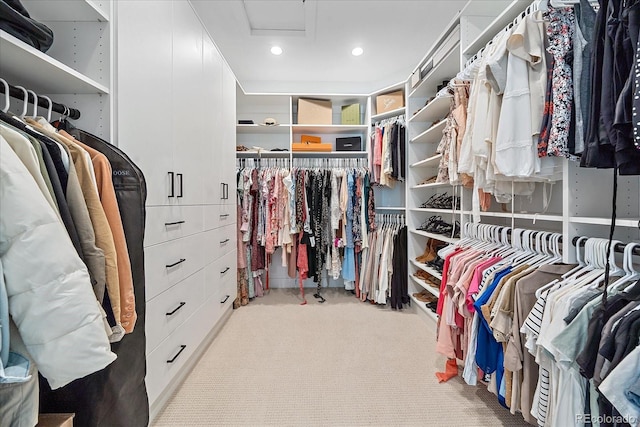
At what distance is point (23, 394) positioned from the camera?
0.58 meters

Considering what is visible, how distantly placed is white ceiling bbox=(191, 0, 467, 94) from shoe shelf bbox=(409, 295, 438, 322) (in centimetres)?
250

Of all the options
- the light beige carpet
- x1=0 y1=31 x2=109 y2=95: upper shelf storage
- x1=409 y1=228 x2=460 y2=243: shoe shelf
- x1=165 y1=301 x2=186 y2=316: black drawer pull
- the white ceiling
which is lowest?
the light beige carpet

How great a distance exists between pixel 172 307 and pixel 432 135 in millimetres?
2370

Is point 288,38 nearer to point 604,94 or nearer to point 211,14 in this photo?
point 211,14

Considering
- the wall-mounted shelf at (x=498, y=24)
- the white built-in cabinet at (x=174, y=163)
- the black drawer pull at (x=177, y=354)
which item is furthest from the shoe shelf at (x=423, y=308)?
the wall-mounted shelf at (x=498, y=24)

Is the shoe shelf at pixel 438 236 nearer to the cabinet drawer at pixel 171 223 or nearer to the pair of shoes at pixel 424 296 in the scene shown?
the pair of shoes at pixel 424 296

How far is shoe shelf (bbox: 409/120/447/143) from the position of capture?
2.19 m

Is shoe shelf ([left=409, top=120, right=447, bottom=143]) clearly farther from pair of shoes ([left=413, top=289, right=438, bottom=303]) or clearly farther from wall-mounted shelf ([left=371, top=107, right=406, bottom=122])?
pair of shoes ([left=413, top=289, right=438, bottom=303])

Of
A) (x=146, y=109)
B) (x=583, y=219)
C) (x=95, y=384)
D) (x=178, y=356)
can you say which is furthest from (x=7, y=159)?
(x=583, y=219)

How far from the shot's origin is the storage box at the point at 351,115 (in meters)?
3.16

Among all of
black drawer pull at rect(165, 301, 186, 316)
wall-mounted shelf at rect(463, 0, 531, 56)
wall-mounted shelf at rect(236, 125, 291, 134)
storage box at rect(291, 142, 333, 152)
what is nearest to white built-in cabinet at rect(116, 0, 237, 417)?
black drawer pull at rect(165, 301, 186, 316)

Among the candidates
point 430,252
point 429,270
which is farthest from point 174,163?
point 430,252

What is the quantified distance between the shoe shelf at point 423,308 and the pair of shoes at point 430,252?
38 centimetres

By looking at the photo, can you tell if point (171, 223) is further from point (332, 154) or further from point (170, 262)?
point (332, 154)
